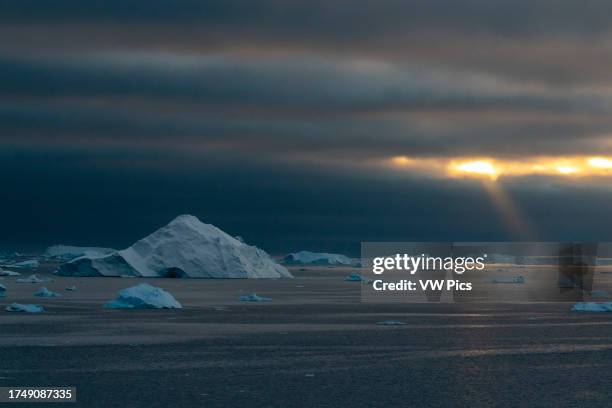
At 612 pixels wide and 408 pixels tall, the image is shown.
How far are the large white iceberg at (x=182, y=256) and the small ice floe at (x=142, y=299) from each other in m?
32.6

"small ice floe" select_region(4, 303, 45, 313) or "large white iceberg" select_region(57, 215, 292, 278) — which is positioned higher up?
"large white iceberg" select_region(57, 215, 292, 278)

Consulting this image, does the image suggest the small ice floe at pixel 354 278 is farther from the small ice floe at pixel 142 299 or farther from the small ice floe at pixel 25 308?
the small ice floe at pixel 25 308

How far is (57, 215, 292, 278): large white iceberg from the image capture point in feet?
218

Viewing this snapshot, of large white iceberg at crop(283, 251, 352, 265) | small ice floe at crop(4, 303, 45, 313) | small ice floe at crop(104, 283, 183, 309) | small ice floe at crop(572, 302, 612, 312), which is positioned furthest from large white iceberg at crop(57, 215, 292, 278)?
large white iceberg at crop(283, 251, 352, 265)

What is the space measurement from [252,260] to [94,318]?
1634 inches

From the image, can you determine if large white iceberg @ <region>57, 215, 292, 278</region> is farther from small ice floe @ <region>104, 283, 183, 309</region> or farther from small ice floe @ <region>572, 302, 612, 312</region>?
small ice floe @ <region>572, 302, 612, 312</region>

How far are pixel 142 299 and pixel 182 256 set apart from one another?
112 feet

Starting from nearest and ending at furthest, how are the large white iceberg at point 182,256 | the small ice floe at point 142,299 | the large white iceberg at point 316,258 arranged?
the small ice floe at point 142,299
the large white iceberg at point 182,256
the large white iceberg at point 316,258

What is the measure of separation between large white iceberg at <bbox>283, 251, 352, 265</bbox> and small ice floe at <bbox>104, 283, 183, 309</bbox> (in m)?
118

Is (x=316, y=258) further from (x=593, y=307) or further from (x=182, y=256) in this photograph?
(x=593, y=307)

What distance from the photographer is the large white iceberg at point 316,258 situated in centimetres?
15300

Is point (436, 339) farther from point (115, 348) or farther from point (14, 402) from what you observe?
point (14, 402)

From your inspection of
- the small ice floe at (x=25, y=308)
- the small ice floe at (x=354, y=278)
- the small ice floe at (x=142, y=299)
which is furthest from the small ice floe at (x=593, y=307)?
the small ice floe at (x=354, y=278)

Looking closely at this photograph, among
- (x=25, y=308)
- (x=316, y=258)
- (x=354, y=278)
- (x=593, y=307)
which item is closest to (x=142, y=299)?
(x=25, y=308)
